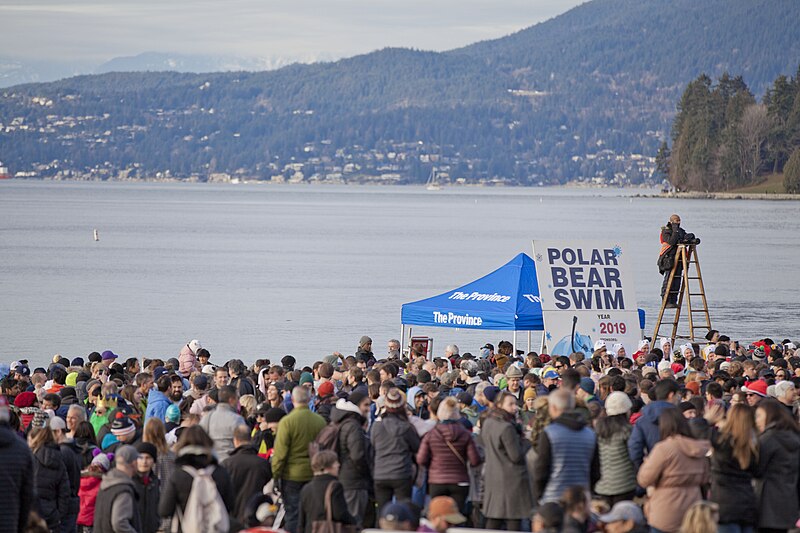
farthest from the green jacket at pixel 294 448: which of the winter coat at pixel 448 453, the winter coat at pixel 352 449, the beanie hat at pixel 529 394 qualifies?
the beanie hat at pixel 529 394

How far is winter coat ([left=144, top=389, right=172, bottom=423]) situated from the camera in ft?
39.1

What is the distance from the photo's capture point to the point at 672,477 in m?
8.52

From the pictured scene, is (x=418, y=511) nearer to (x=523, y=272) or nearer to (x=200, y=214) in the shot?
(x=523, y=272)

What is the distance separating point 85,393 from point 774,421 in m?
8.12

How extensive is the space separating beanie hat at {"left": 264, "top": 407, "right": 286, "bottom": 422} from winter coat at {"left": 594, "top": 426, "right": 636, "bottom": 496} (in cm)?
256

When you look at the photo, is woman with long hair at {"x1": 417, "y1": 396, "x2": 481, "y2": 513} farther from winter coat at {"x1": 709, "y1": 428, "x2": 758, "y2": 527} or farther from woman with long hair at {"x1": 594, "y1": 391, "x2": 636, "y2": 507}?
winter coat at {"x1": 709, "y1": 428, "x2": 758, "y2": 527}

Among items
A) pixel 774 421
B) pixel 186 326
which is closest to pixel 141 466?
pixel 774 421

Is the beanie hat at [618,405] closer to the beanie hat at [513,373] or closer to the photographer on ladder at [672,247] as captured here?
the beanie hat at [513,373]

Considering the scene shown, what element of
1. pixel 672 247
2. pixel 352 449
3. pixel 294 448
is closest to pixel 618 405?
pixel 352 449

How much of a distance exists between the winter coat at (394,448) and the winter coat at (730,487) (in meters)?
2.35

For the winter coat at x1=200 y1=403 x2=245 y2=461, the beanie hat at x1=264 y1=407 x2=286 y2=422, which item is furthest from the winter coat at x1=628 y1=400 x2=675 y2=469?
the winter coat at x1=200 y1=403 x2=245 y2=461

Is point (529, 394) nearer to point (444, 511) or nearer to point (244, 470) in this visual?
point (244, 470)

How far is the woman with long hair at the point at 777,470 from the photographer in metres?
8.72

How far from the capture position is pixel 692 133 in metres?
181
